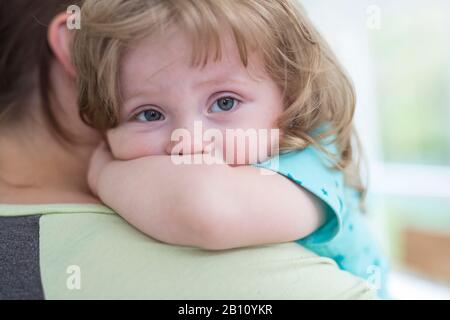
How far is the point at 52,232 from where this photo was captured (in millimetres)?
690

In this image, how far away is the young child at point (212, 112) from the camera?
627mm

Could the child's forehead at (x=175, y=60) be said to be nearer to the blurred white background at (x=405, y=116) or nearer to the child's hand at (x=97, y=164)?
the child's hand at (x=97, y=164)

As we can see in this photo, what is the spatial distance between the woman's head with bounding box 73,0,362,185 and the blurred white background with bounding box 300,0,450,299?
6.24ft

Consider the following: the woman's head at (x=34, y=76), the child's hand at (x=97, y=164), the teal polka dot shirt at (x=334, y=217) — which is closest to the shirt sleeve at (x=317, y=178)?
the teal polka dot shirt at (x=334, y=217)

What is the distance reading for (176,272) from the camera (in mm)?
631

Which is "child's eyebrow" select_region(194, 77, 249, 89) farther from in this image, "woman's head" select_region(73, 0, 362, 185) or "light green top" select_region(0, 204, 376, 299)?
"light green top" select_region(0, 204, 376, 299)

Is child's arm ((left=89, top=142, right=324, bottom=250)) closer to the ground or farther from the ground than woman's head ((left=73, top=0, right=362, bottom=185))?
closer to the ground

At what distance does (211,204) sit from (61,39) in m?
0.45

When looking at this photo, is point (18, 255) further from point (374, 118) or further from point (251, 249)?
point (374, 118)

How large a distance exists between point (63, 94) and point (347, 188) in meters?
0.56

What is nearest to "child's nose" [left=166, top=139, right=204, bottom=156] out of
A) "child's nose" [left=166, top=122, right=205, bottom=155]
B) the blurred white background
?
"child's nose" [left=166, top=122, right=205, bottom=155]

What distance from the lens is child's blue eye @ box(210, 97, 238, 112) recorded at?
2.43 ft

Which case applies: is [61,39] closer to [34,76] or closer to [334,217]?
[34,76]

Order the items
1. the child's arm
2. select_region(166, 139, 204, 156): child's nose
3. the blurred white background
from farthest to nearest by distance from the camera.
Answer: the blurred white background → select_region(166, 139, 204, 156): child's nose → the child's arm
